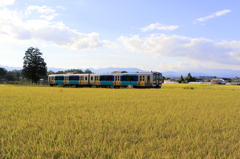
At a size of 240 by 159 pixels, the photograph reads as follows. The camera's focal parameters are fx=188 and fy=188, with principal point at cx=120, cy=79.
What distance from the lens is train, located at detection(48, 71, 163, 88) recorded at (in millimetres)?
28281

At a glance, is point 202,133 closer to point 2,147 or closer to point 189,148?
point 189,148

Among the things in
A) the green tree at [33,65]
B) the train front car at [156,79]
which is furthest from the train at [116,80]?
the green tree at [33,65]

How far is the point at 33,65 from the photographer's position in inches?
2100

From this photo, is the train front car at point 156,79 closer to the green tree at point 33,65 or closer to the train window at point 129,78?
the train window at point 129,78

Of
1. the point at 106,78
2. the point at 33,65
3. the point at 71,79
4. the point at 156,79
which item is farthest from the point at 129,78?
the point at 33,65

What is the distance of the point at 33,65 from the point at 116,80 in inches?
1312

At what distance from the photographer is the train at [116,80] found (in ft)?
92.8

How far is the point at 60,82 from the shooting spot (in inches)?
1519

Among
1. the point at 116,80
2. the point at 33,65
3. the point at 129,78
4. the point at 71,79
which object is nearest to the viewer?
the point at 129,78

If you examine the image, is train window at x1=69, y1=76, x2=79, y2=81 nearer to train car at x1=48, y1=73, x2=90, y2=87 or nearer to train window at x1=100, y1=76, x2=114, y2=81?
train car at x1=48, y1=73, x2=90, y2=87

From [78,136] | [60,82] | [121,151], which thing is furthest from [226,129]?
[60,82]

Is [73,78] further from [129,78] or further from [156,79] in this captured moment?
[156,79]

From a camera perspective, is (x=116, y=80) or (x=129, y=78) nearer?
(x=129, y=78)

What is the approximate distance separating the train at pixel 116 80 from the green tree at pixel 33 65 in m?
19.0
